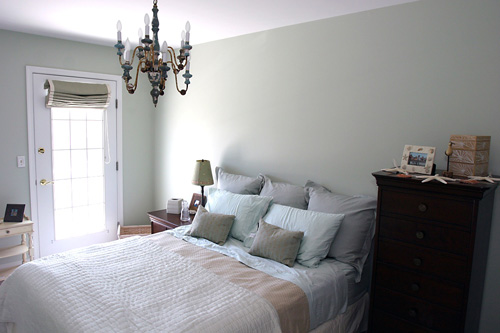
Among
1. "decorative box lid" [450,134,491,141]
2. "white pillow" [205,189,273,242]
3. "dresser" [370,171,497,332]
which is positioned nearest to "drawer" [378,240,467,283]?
"dresser" [370,171,497,332]

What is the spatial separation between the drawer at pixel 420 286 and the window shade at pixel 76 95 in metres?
3.55

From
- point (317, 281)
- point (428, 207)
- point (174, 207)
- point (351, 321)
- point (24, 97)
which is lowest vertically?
point (351, 321)

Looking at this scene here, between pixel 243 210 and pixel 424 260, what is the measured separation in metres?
1.45

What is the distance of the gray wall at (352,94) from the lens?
7.34 feet

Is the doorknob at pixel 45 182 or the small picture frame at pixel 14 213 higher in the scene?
the doorknob at pixel 45 182

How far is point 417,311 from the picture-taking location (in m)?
2.14

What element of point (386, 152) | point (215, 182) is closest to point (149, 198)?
point (215, 182)

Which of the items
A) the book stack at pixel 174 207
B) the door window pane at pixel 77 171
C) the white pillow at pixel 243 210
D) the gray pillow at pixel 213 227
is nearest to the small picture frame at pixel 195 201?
the book stack at pixel 174 207

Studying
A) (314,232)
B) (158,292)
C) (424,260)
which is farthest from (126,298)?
(424,260)

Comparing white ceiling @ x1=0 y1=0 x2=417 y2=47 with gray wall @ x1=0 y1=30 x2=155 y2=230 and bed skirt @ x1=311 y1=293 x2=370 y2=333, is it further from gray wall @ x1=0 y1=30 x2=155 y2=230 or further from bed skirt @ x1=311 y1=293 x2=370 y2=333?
bed skirt @ x1=311 y1=293 x2=370 y2=333

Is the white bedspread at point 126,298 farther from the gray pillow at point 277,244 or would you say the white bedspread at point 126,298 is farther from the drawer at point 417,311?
the drawer at point 417,311

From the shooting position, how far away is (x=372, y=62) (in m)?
2.69

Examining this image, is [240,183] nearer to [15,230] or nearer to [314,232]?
[314,232]

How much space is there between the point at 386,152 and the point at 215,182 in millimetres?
1968
